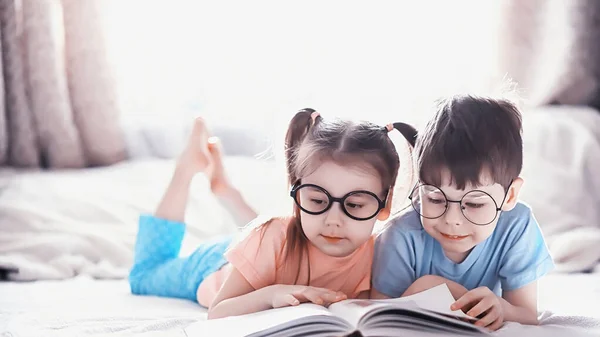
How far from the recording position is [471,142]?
108cm

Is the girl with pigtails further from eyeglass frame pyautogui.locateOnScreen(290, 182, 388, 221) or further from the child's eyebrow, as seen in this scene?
the child's eyebrow

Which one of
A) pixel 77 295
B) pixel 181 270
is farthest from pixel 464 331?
pixel 77 295

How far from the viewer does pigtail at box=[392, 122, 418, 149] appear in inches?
48.3

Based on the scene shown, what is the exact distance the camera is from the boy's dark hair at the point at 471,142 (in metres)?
1.08

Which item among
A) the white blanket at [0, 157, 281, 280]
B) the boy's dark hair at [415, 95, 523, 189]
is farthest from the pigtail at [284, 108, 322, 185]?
the white blanket at [0, 157, 281, 280]

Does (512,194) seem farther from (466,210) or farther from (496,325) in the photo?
(496,325)

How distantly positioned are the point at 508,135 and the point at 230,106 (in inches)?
56.3

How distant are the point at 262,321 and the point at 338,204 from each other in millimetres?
248

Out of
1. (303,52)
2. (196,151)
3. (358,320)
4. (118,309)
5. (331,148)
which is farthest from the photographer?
(303,52)

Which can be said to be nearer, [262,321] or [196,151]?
[262,321]

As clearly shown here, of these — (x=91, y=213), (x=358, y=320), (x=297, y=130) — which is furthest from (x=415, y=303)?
(x=91, y=213)

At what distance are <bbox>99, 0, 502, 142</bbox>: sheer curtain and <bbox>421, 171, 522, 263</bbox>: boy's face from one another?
1208mm

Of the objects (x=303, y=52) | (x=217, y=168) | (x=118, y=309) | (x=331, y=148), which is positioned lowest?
(x=118, y=309)

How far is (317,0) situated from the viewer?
7.63ft
